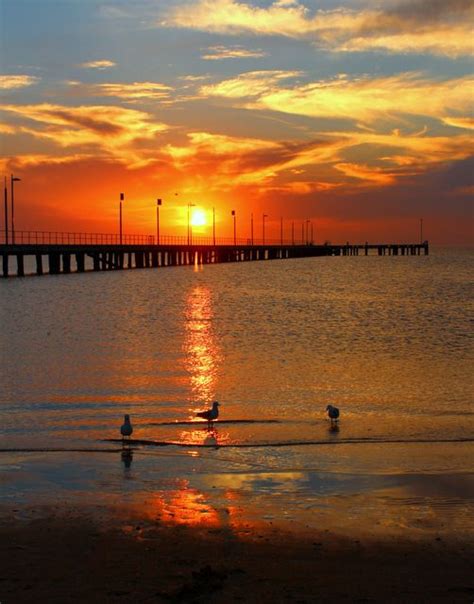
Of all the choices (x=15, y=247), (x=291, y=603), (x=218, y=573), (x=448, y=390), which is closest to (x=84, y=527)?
(x=218, y=573)

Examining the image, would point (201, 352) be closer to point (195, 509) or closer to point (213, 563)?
point (195, 509)

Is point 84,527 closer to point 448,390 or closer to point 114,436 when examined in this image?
point 114,436

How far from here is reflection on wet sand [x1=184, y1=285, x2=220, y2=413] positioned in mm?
15978

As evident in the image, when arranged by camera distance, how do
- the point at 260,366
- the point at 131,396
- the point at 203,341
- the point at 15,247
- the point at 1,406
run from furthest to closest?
1. the point at 15,247
2. the point at 203,341
3. the point at 260,366
4. the point at 131,396
5. the point at 1,406

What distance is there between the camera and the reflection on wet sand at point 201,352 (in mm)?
15978

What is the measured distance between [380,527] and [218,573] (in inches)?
73.1

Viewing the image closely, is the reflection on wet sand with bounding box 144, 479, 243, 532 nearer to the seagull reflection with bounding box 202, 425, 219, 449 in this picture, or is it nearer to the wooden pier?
the seagull reflection with bounding box 202, 425, 219, 449

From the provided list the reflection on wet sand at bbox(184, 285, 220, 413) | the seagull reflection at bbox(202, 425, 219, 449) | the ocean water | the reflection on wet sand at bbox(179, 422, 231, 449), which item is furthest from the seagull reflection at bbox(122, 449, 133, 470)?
the reflection on wet sand at bbox(184, 285, 220, 413)

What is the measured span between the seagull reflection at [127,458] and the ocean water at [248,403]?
0.17 feet

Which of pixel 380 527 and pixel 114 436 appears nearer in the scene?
pixel 380 527

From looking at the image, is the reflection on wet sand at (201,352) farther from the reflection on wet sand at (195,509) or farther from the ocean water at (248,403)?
the reflection on wet sand at (195,509)

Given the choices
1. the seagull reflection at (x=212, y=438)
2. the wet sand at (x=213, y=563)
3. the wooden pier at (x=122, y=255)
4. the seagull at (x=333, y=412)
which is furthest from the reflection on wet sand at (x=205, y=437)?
the wooden pier at (x=122, y=255)

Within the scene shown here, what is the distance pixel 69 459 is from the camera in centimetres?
972

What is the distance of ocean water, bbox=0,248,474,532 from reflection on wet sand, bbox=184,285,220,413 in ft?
0.23
